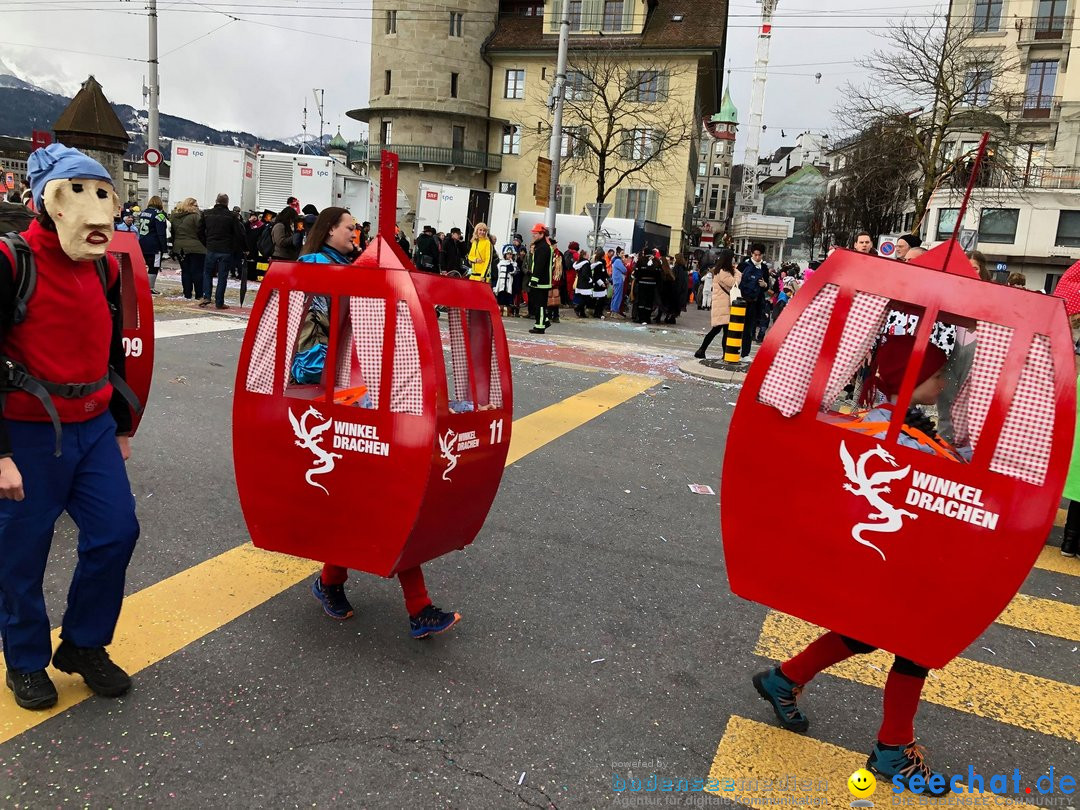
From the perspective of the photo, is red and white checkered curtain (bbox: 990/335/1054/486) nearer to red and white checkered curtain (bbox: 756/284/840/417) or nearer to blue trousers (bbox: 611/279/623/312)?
red and white checkered curtain (bbox: 756/284/840/417)

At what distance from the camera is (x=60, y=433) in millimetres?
2643

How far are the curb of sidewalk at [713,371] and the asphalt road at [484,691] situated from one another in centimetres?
612

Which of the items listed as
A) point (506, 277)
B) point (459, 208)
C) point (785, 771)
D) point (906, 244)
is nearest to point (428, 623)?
point (785, 771)

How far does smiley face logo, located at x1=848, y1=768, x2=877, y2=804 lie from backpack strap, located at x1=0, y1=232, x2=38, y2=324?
3135 mm

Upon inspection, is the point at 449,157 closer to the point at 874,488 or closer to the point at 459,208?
the point at 459,208

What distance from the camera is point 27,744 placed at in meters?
2.56

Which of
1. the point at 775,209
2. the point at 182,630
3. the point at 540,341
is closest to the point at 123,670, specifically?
the point at 182,630

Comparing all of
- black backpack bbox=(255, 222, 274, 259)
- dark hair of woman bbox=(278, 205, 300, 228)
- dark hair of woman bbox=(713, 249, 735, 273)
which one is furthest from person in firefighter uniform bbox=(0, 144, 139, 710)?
black backpack bbox=(255, 222, 274, 259)

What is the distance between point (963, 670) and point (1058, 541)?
2661mm

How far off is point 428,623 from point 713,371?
8.57 m

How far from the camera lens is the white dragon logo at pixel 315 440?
10.3 feet

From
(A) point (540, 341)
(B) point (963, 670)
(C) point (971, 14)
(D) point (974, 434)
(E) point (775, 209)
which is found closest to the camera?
(D) point (974, 434)

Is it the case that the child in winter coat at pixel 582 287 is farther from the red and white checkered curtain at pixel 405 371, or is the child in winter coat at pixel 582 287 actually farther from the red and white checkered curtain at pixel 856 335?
the red and white checkered curtain at pixel 856 335

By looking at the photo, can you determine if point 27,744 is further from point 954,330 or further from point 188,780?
point 954,330
